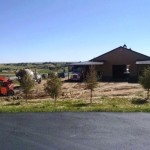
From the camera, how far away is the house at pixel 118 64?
5594cm

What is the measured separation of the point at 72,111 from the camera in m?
24.9

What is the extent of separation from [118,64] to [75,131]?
3942 centimetres

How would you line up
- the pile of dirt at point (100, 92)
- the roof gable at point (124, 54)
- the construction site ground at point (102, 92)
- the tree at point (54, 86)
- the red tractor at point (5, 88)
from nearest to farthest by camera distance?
1. the tree at point (54, 86)
2. the construction site ground at point (102, 92)
3. the pile of dirt at point (100, 92)
4. the red tractor at point (5, 88)
5. the roof gable at point (124, 54)

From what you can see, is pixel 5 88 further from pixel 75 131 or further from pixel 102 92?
pixel 75 131

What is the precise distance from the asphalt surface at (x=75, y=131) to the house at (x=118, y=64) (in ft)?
107

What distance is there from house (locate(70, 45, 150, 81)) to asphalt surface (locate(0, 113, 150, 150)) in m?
32.6

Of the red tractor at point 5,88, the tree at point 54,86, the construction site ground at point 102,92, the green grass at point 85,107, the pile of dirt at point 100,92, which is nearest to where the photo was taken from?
the green grass at point 85,107

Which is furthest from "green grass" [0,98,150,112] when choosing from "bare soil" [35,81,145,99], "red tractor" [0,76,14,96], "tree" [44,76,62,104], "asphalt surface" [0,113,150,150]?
"red tractor" [0,76,14,96]

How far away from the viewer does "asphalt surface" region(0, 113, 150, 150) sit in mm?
15781

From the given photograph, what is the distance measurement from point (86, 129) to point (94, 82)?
1144 cm

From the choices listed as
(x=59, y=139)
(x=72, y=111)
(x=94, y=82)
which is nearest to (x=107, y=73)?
(x=94, y=82)

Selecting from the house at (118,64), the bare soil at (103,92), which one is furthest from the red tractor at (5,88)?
the house at (118,64)

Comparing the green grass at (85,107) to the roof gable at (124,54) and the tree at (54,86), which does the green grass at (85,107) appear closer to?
the tree at (54,86)

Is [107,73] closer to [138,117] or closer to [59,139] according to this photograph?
[138,117]
